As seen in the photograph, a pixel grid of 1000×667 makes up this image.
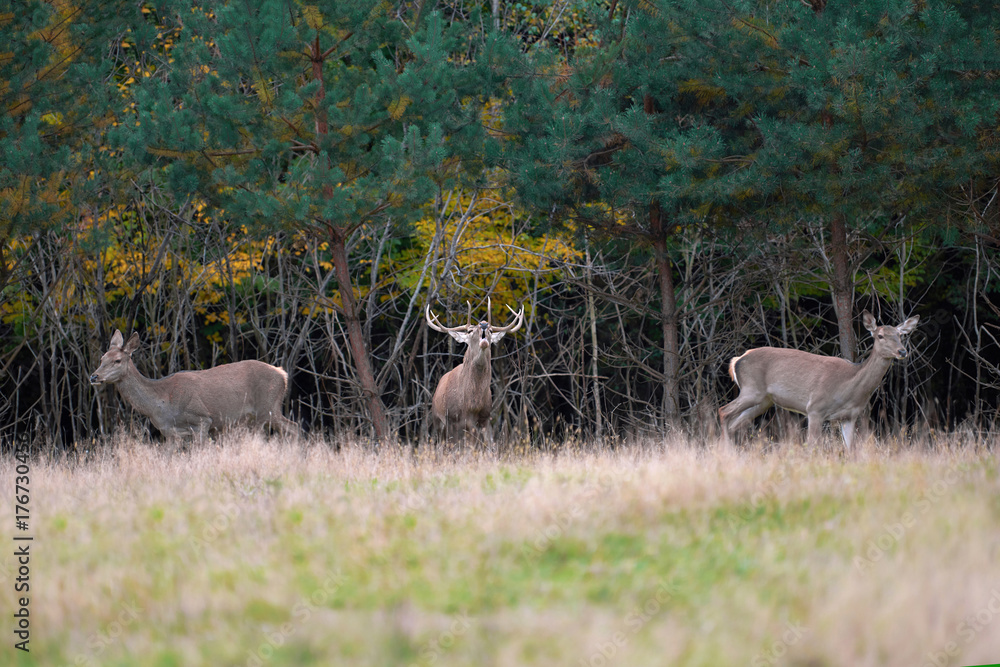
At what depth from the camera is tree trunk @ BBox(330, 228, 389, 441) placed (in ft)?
43.4

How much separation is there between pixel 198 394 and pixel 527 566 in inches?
329

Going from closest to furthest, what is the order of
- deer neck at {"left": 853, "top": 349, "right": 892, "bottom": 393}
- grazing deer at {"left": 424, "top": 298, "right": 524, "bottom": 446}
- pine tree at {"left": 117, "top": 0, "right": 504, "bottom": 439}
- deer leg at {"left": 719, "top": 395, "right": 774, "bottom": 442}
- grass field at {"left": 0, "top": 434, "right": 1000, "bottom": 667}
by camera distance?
grass field at {"left": 0, "top": 434, "right": 1000, "bottom": 667} < pine tree at {"left": 117, "top": 0, "right": 504, "bottom": 439} < deer neck at {"left": 853, "top": 349, "right": 892, "bottom": 393} < grazing deer at {"left": 424, "top": 298, "right": 524, "bottom": 446} < deer leg at {"left": 719, "top": 395, "right": 774, "bottom": 442}

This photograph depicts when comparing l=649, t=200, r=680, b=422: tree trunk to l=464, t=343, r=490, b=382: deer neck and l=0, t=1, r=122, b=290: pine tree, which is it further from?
l=0, t=1, r=122, b=290: pine tree

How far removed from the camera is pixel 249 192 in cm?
1170

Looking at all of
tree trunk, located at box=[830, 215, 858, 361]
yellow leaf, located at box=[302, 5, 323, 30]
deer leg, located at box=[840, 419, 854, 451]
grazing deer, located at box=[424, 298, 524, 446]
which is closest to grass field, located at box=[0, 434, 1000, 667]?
grazing deer, located at box=[424, 298, 524, 446]

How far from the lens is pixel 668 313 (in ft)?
44.3

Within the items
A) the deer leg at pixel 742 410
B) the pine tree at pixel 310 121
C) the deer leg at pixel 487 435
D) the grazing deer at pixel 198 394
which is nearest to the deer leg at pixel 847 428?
the deer leg at pixel 742 410

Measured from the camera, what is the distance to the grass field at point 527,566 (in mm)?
4453

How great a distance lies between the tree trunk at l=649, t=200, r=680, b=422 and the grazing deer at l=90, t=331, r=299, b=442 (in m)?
4.96

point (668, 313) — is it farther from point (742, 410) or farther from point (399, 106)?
point (399, 106)

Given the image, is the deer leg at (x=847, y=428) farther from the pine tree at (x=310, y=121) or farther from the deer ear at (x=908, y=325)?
the pine tree at (x=310, y=121)

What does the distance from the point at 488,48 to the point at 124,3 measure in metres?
4.98

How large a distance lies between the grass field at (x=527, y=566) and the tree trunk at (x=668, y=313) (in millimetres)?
4838

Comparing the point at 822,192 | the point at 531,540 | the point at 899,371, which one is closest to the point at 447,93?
the point at 822,192
